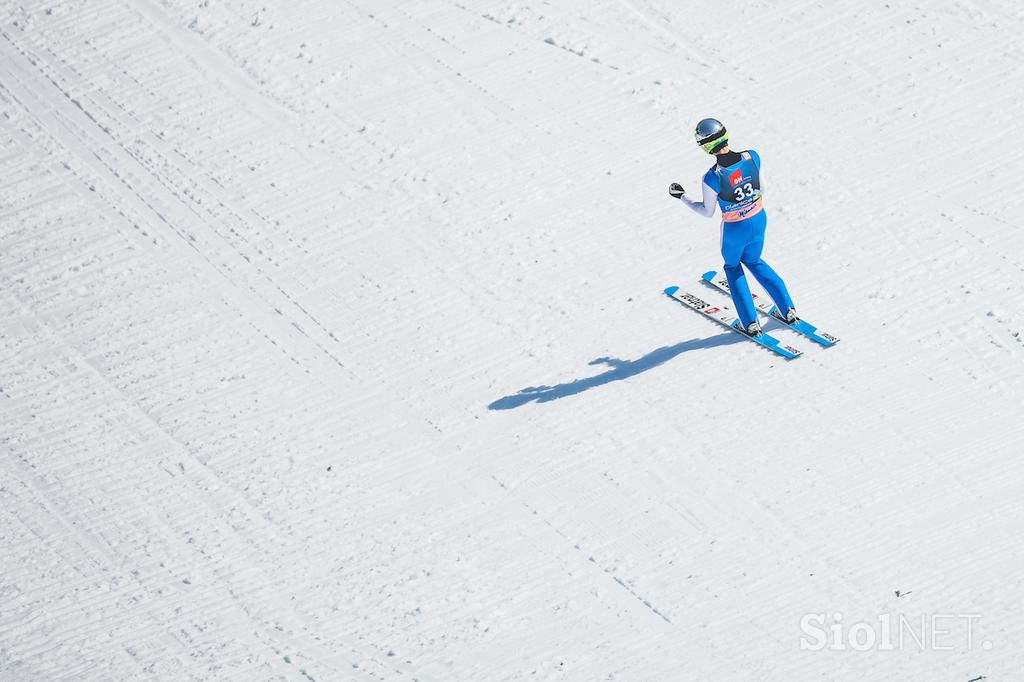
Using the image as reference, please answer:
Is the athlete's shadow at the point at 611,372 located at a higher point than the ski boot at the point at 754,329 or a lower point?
lower

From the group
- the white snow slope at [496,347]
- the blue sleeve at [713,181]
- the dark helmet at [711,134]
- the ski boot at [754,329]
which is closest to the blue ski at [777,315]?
the white snow slope at [496,347]

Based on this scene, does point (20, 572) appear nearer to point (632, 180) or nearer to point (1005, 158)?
point (632, 180)

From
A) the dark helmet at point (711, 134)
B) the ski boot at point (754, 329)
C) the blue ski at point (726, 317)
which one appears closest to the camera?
the dark helmet at point (711, 134)

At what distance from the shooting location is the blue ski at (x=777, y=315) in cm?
1123

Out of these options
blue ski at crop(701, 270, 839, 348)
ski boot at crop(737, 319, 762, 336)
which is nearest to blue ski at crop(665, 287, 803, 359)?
ski boot at crop(737, 319, 762, 336)

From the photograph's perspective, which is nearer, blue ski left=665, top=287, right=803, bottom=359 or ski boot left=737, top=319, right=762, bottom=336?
blue ski left=665, top=287, right=803, bottom=359

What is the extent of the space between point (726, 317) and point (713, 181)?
1270 mm

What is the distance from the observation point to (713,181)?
35.6ft

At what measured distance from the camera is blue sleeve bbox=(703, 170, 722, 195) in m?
10.8

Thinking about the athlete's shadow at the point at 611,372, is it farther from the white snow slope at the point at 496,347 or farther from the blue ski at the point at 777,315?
the blue ski at the point at 777,315

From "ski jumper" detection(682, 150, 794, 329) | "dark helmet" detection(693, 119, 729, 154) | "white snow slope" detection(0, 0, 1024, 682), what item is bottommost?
"white snow slope" detection(0, 0, 1024, 682)

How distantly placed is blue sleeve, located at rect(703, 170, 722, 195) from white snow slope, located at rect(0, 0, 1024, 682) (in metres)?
1.24

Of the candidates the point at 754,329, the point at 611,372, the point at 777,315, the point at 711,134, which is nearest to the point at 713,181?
the point at 711,134

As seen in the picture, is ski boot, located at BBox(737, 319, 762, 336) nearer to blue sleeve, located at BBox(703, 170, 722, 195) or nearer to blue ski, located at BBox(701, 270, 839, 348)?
blue ski, located at BBox(701, 270, 839, 348)
